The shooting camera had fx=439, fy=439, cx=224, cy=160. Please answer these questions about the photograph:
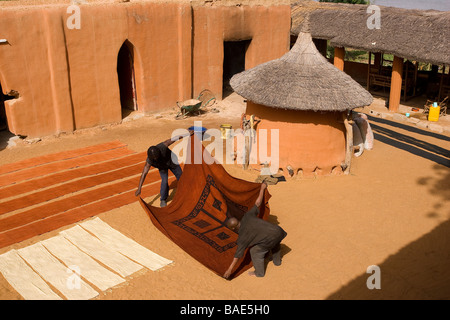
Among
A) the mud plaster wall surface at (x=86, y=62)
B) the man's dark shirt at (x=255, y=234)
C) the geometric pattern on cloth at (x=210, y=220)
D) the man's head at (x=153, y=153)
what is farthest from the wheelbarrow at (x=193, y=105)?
→ the man's dark shirt at (x=255, y=234)

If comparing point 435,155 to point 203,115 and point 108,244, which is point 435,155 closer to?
point 203,115

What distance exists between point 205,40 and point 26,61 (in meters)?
6.42

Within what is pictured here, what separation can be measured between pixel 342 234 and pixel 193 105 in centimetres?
829

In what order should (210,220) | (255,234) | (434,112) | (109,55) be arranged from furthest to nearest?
(434,112), (109,55), (210,220), (255,234)

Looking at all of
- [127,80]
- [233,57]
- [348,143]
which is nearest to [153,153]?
[348,143]

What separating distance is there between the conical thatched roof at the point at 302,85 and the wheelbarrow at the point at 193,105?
12.7 ft

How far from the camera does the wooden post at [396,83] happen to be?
15867mm

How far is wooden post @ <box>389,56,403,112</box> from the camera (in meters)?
15.9

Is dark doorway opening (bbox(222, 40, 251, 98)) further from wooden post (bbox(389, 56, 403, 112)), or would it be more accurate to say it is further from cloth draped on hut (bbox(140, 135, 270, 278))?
cloth draped on hut (bbox(140, 135, 270, 278))

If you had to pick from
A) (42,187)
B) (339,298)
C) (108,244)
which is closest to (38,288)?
(108,244)

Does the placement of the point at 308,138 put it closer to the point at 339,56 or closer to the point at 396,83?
the point at 396,83

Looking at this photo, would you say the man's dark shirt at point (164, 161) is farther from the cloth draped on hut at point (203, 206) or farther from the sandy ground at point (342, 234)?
the sandy ground at point (342, 234)

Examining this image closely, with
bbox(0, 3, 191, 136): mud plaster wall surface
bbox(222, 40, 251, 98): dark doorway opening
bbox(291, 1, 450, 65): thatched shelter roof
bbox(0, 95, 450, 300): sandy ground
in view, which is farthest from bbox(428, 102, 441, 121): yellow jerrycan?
bbox(222, 40, 251, 98): dark doorway opening

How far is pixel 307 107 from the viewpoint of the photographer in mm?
9961
